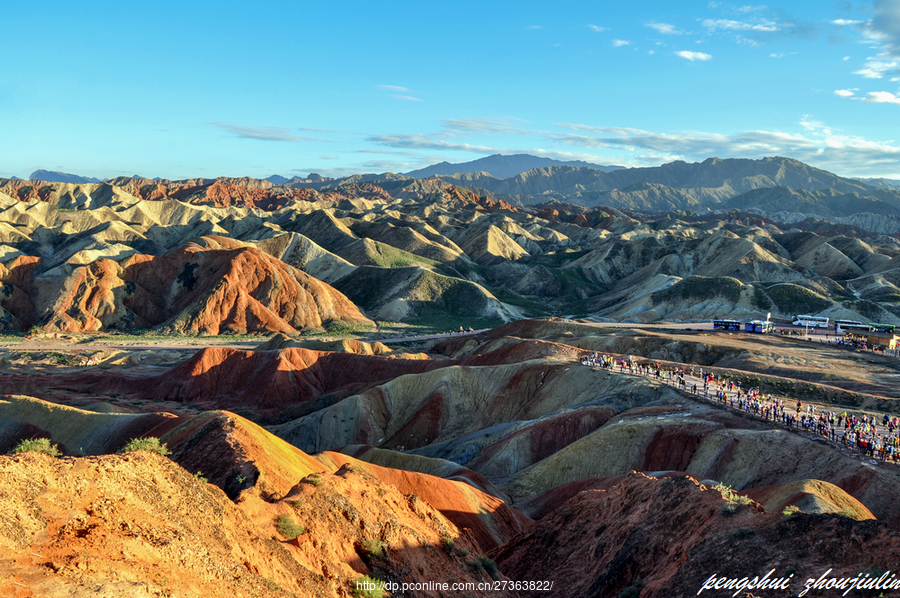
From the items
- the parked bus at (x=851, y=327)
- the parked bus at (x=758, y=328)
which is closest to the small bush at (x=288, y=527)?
the parked bus at (x=758, y=328)

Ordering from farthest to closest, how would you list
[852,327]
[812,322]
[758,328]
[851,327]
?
[812,322]
[758,328]
[851,327]
[852,327]

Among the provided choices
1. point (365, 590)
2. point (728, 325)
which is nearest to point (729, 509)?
point (365, 590)

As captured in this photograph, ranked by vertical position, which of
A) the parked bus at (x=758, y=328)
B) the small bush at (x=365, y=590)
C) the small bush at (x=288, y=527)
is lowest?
the small bush at (x=365, y=590)

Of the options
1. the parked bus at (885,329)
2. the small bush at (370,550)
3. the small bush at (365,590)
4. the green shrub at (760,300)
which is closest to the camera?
the small bush at (365,590)

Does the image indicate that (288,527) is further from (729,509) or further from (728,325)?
(728,325)

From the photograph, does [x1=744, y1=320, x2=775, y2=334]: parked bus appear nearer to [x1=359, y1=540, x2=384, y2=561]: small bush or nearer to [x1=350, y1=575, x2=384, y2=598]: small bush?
[x1=359, y1=540, x2=384, y2=561]: small bush

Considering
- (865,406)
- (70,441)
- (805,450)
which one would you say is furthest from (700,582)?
(70,441)

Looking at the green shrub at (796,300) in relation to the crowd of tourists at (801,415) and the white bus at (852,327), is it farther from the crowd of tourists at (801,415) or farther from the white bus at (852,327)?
the crowd of tourists at (801,415)
